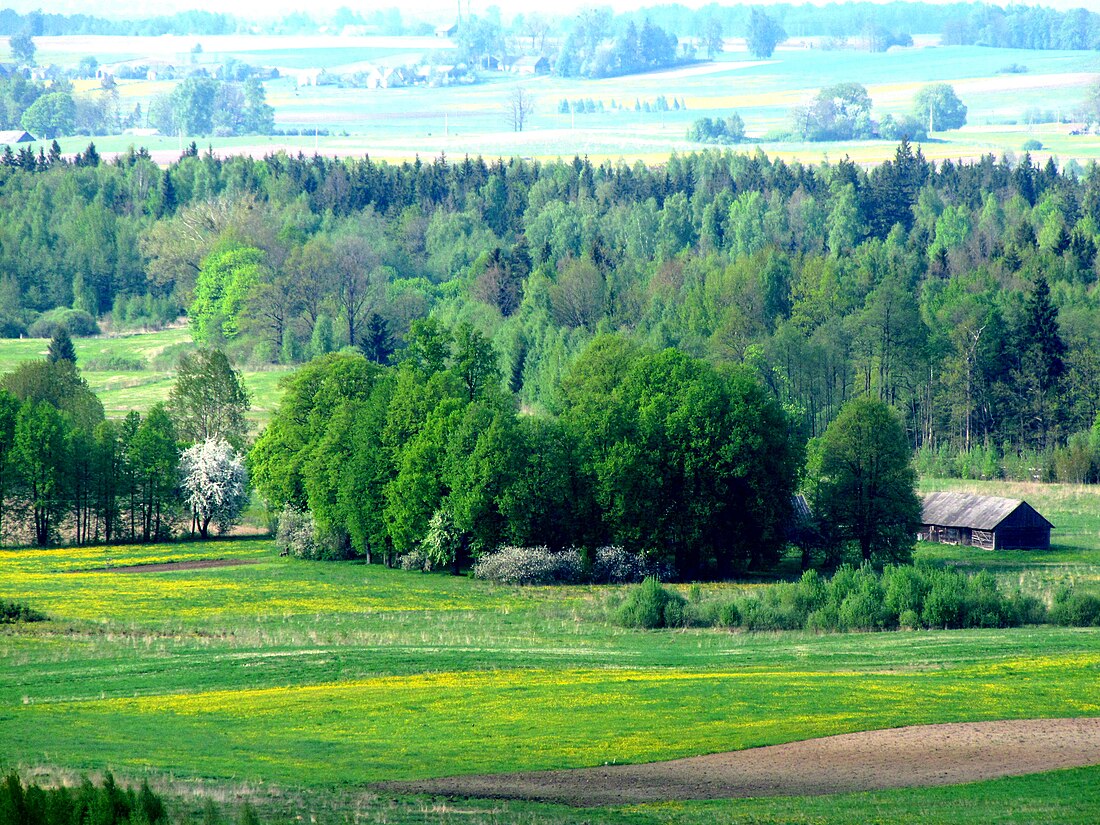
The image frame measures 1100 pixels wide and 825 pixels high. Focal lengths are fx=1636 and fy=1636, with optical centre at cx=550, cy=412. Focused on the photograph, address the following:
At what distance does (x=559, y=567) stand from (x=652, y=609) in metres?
14.7

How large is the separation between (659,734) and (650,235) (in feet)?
475

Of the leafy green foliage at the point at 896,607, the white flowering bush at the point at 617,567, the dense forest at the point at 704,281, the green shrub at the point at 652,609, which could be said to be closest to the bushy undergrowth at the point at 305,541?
the white flowering bush at the point at 617,567

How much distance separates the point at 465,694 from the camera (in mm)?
43500

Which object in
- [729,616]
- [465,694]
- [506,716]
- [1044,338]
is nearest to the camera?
[506,716]

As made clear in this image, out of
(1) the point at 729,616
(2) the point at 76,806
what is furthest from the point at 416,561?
(2) the point at 76,806

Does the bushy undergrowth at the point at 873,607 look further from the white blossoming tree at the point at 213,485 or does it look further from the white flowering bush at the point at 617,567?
the white blossoming tree at the point at 213,485

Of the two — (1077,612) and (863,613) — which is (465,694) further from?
(1077,612)

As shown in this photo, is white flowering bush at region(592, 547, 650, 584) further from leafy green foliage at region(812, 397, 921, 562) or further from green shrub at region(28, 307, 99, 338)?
green shrub at region(28, 307, 99, 338)

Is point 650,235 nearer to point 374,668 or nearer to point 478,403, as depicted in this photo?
point 478,403

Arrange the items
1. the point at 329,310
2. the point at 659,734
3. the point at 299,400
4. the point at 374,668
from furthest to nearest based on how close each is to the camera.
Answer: the point at 329,310 → the point at 299,400 → the point at 374,668 → the point at 659,734

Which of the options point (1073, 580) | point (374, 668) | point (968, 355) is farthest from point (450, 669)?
point (968, 355)

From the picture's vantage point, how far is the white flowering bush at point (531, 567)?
7306 cm

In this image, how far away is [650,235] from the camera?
18062cm

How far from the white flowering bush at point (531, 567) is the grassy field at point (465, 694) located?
6781mm
